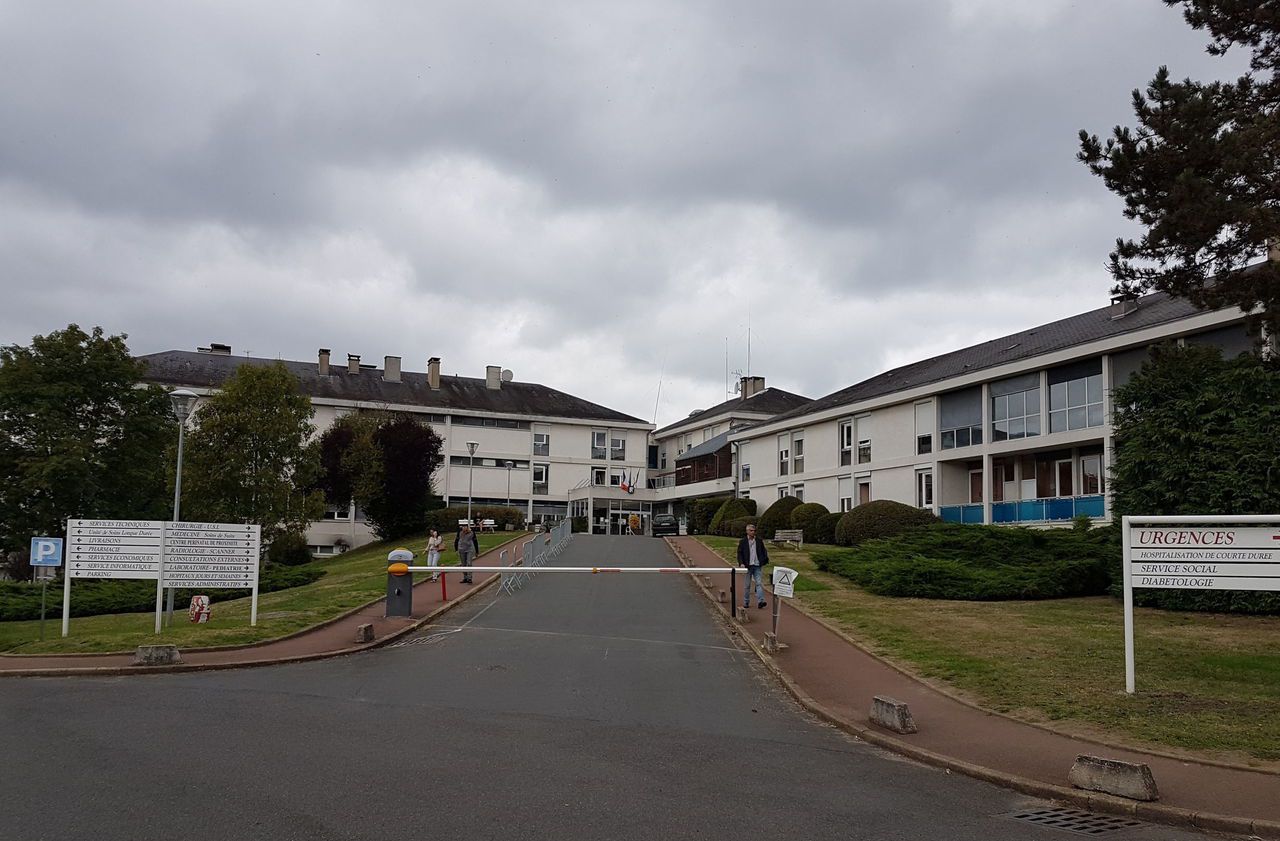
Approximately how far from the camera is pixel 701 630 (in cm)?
1897

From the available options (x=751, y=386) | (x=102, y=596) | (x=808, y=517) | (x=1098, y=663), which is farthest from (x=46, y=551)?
(x=751, y=386)

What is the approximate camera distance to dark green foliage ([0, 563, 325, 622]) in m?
25.9

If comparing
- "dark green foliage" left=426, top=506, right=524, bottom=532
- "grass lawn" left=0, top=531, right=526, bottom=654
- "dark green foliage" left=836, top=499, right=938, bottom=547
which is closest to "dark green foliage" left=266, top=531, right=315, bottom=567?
"dark green foliage" left=426, top=506, right=524, bottom=532

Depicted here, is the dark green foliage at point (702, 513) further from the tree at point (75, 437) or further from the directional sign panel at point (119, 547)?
the directional sign panel at point (119, 547)

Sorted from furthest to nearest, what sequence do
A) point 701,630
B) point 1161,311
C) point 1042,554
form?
point 1161,311 → point 1042,554 → point 701,630

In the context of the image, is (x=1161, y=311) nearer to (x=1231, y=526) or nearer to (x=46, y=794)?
(x=1231, y=526)

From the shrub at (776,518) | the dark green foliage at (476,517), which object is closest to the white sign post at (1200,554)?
the shrub at (776,518)

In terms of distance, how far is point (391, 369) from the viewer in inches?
2726

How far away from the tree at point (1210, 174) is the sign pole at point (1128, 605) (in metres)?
3.29

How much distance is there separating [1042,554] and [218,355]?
56.2m

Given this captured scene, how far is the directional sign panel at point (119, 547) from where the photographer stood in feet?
58.9

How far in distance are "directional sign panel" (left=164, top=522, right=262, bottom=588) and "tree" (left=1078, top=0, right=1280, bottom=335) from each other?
14956 millimetres

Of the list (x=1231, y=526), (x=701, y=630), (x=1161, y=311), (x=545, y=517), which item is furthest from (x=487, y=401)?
(x=1231, y=526)

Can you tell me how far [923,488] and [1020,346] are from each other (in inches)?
256
